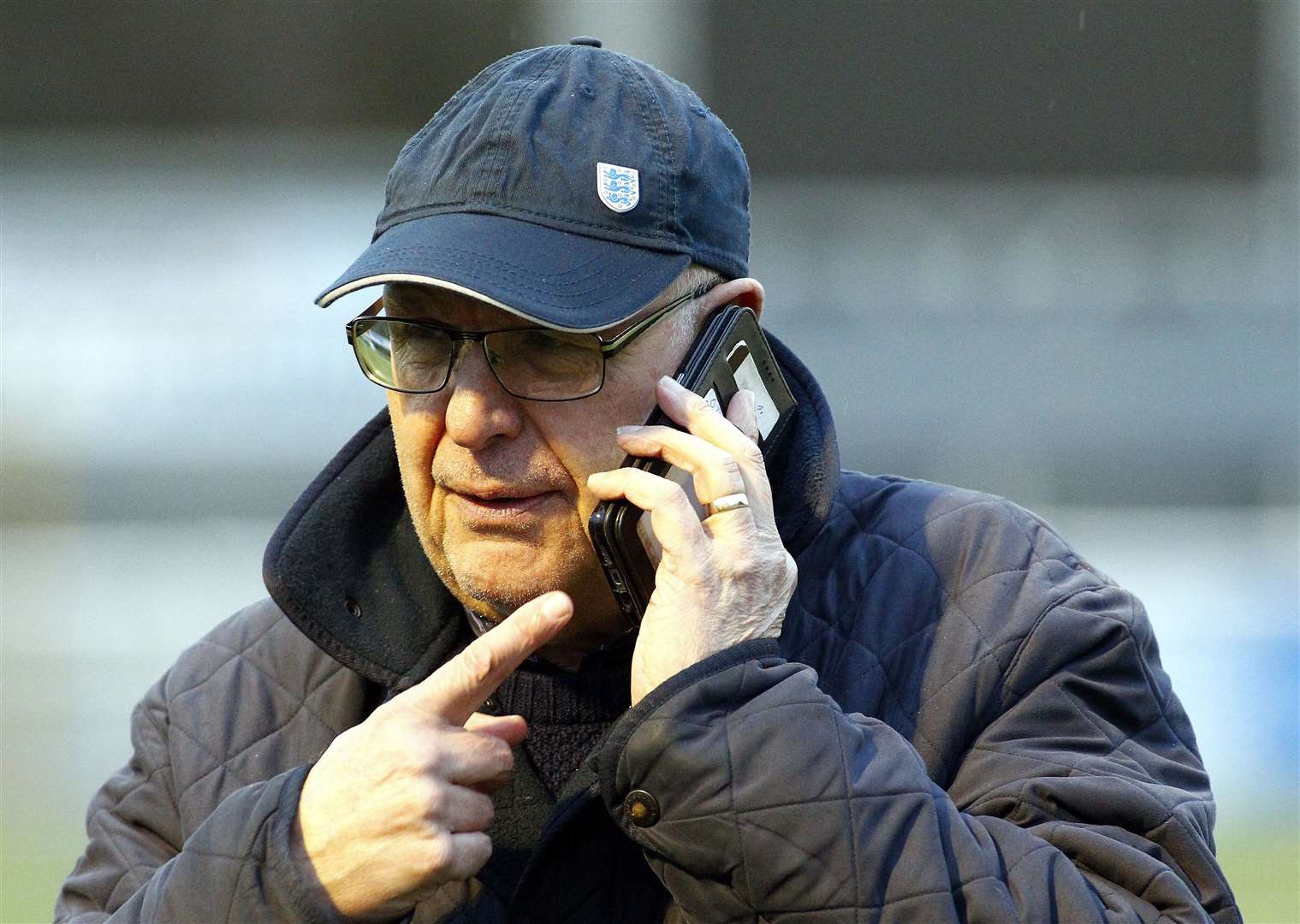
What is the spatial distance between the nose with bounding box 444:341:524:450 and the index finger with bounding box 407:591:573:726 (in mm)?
285

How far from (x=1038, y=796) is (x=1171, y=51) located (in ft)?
25.3

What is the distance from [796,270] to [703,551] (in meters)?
7.01

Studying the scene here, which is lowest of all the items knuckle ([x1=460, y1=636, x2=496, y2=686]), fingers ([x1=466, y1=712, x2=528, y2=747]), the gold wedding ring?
fingers ([x1=466, y1=712, x2=528, y2=747])

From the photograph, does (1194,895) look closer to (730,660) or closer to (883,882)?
(883,882)

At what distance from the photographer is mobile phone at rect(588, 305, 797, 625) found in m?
1.97

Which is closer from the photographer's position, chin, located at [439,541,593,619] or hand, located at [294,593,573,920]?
hand, located at [294,593,573,920]

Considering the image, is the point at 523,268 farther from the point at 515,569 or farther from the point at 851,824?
the point at 851,824

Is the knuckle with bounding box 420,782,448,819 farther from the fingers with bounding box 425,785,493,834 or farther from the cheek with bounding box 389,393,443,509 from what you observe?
the cheek with bounding box 389,393,443,509

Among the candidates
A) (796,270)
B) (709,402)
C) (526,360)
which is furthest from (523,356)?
(796,270)

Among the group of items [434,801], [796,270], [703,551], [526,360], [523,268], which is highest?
[523,268]

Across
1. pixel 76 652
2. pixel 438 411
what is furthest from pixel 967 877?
pixel 76 652

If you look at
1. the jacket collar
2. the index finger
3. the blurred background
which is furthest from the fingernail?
the blurred background

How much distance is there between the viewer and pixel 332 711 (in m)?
2.32

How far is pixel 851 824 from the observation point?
1.75 m
